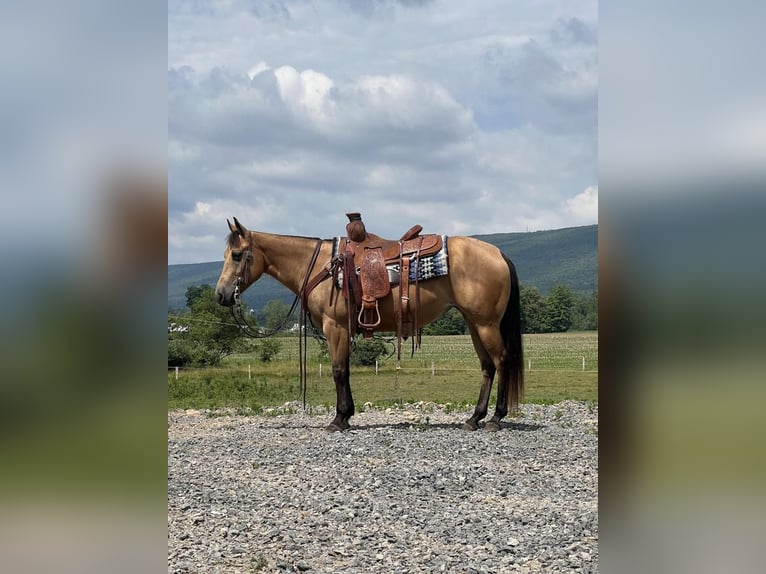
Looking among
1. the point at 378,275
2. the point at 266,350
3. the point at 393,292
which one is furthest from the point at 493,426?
the point at 266,350

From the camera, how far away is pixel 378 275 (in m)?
10.0

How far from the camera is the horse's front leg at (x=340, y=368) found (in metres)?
10.3

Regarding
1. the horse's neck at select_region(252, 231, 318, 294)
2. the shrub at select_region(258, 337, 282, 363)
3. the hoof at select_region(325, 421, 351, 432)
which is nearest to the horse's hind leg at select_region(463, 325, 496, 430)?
the hoof at select_region(325, 421, 351, 432)

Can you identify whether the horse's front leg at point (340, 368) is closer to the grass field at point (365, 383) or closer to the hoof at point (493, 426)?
the hoof at point (493, 426)

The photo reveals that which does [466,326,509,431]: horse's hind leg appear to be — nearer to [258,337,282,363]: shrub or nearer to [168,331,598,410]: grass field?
[168,331,598,410]: grass field

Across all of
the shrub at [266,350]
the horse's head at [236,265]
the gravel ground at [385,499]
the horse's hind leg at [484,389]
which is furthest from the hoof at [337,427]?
the shrub at [266,350]

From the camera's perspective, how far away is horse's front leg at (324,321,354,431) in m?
10.3

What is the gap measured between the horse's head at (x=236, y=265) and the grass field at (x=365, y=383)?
4197 mm

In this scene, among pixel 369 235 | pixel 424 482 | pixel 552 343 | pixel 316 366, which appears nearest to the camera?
pixel 424 482
